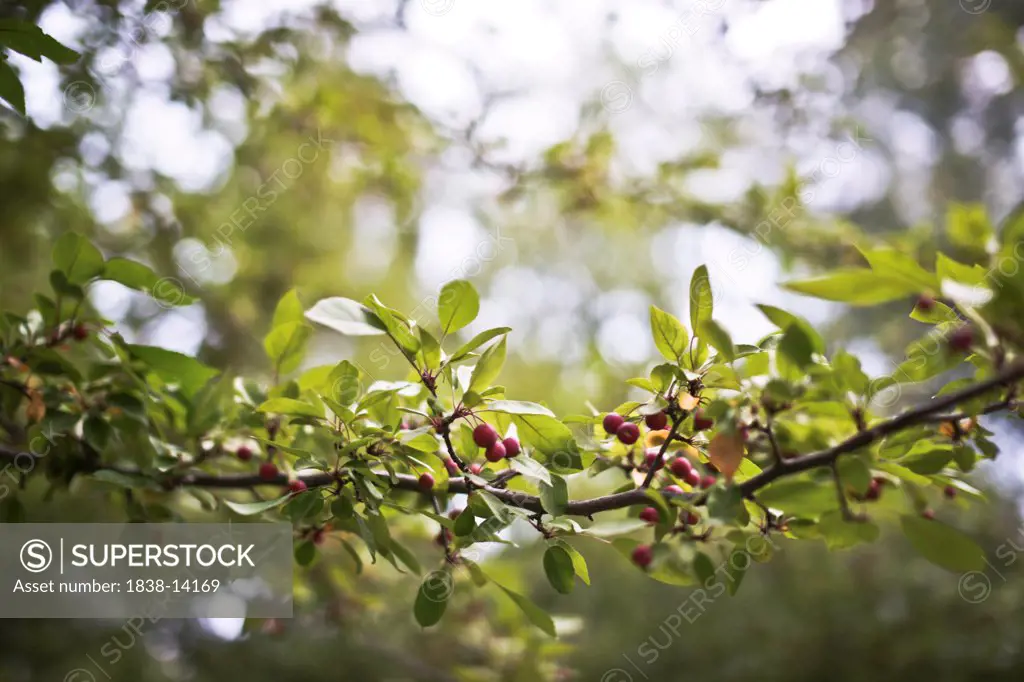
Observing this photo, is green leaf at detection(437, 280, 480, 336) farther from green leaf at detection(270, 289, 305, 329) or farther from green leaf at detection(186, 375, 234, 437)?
green leaf at detection(186, 375, 234, 437)

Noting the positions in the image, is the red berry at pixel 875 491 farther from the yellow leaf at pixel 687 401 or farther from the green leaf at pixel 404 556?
the green leaf at pixel 404 556

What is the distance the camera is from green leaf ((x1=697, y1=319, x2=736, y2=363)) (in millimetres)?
843

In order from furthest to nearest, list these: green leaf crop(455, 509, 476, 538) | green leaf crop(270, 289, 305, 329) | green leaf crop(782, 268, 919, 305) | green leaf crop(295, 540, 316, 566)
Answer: green leaf crop(270, 289, 305, 329) → green leaf crop(295, 540, 316, 566) → green leaf crop(455, 509, 476, 538) → green leaf crop(782, 268, 919, 305)

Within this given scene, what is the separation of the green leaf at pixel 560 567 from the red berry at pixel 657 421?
0.21 metres

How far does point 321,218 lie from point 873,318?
14.6ft

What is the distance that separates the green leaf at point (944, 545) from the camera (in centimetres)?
79

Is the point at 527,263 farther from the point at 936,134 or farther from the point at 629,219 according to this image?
the point at 936,134

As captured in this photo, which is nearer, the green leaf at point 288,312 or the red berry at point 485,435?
the red berry at point 485,435

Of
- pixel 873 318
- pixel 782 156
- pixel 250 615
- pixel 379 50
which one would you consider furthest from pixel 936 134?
pixel 250 615

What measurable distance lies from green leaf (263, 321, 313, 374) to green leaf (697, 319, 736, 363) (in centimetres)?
76

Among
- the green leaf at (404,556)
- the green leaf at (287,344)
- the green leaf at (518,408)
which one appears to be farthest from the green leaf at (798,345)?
the green leaf at (287,344)

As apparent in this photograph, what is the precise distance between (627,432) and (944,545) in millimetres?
399

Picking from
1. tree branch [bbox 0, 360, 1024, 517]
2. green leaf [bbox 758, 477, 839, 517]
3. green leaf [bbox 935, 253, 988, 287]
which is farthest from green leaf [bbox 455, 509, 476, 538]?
green leaf [bbox 935, 253, 988, 287]

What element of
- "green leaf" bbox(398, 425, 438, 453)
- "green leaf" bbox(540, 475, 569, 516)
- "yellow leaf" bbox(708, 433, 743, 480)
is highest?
"yellow leaf" bbox(708, 433, 743, 480)
